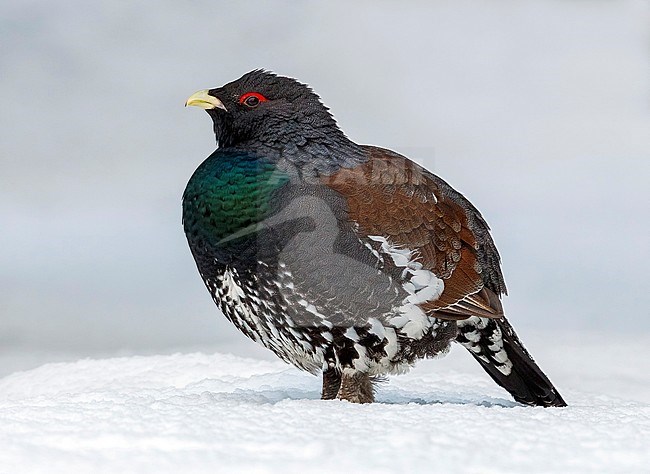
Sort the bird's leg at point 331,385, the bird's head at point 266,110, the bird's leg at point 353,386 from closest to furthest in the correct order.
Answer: the bird's leg at point 353,386
the bird's head at point 266,110
the bird's leg at point 331,385

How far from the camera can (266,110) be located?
493cm

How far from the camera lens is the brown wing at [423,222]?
4.65 metres

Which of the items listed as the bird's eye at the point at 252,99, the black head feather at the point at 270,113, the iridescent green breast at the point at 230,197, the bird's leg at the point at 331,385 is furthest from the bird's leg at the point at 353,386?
the bird's eye at the point at 252,99

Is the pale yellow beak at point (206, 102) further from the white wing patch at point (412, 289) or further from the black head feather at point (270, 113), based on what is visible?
the white wing patch at point (412, 289)

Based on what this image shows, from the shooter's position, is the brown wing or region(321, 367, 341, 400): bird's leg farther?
region(321, 367, 341, 400): bird's leg

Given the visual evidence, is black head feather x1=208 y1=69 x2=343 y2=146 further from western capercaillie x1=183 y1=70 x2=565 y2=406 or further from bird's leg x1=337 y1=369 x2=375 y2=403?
bird's leg x1=337 y1=369 x2=375 y2=403

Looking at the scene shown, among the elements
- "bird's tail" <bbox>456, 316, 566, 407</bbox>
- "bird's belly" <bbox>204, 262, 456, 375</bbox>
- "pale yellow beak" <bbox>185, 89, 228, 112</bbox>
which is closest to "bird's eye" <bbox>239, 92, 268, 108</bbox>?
"pale yellow beak" <bbox>185, 89, 228, 112</bbox>

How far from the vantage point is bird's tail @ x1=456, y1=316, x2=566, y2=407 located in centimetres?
511

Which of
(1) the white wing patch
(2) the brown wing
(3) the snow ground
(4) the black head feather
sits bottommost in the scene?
(3) the snow ground

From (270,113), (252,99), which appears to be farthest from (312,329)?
(252,99)

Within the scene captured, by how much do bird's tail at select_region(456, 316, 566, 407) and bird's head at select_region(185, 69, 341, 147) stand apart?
128cm

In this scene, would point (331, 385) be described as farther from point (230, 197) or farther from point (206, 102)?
point (206, 102)

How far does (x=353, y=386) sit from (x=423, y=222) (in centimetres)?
88

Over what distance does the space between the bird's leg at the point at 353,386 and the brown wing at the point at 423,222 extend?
19.1 inches
